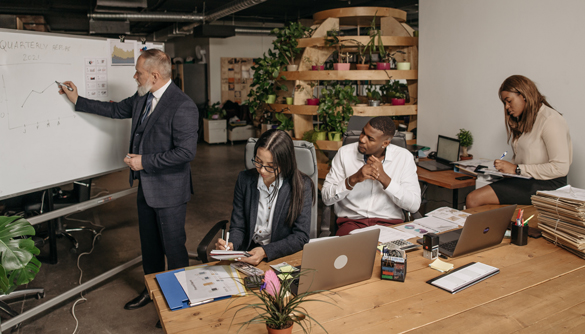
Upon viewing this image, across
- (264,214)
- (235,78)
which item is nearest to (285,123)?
(264,214)

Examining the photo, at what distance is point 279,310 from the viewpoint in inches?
54.1


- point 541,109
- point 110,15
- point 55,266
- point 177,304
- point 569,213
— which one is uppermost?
point 110,15

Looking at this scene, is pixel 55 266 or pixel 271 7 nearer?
pixel 55 266

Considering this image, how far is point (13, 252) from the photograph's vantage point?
6.93 ft

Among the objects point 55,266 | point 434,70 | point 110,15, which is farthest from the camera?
point 110,15

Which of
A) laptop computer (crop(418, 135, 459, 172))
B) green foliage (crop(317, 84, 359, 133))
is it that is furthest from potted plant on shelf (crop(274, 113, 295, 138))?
laptop computer (crop(418, 135, 459, 172))

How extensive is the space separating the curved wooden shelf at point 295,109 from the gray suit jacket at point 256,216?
288cm

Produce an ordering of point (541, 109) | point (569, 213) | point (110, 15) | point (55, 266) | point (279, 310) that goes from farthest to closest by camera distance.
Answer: point (110, 15), point (55, 266), point (541, 109), point (569, 213), point (279, 310)

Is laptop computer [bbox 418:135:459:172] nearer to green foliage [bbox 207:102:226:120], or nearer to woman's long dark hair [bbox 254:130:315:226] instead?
woman's long dark hair [bbox 254:130:315:226]

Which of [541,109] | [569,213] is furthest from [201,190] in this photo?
[569,213]

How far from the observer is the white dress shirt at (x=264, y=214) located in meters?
2.34

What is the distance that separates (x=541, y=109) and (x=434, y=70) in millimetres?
1724

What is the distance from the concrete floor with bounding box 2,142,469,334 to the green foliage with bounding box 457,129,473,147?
0.47 meters

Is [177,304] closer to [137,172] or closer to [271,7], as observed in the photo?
[137,172]
